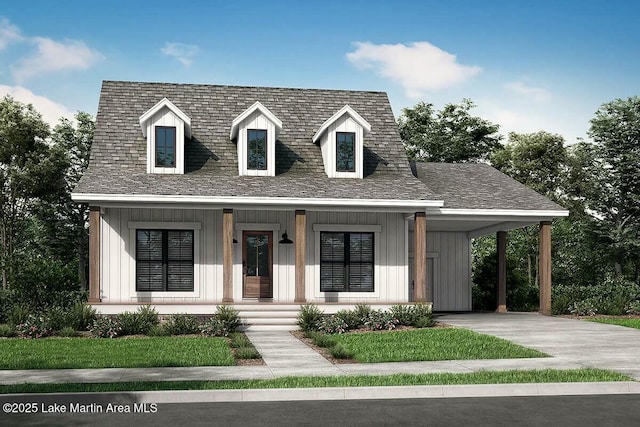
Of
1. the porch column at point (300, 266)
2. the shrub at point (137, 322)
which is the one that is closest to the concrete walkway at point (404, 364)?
the porch column at point (300, 266)

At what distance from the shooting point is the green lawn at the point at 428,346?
1562 cm

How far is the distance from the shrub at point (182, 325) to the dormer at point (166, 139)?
17.7 ft

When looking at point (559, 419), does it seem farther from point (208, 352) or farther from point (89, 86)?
point (89, 86)

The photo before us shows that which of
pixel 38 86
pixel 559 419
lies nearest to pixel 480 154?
pixel 38 86

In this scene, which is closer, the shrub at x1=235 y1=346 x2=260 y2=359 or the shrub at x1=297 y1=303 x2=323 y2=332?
the shrub at x1=235 y1=346 x2=260 y2=359

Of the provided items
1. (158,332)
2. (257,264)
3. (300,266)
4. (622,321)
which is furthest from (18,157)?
(622,321)

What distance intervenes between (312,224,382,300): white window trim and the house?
0.03 metres

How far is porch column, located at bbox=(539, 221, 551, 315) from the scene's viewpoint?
25.2m

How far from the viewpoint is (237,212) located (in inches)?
974

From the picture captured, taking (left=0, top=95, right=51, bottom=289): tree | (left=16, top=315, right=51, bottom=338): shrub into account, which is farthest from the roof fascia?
(left=0, top=95, right=51, bottom=289): tree

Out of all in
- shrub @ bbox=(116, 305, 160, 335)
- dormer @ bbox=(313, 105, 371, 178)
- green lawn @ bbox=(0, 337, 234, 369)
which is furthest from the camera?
dormer @ bbox=(313, 105, 371, 178)

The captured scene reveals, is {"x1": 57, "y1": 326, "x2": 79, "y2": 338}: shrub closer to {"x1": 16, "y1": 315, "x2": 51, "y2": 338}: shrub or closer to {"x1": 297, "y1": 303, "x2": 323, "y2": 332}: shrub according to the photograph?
{"x1": 16, "y1": 315, "x2": 51, "y2": 338}: shrub

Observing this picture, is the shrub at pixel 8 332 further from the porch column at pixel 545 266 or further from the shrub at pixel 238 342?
the porch column at pixel 545 266

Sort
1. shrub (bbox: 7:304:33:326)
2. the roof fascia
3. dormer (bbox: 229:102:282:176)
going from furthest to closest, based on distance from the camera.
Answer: dormer (bbox: 229:102:282:176) → the roof fascia → shrub (bbox: 7:304:33:326)
